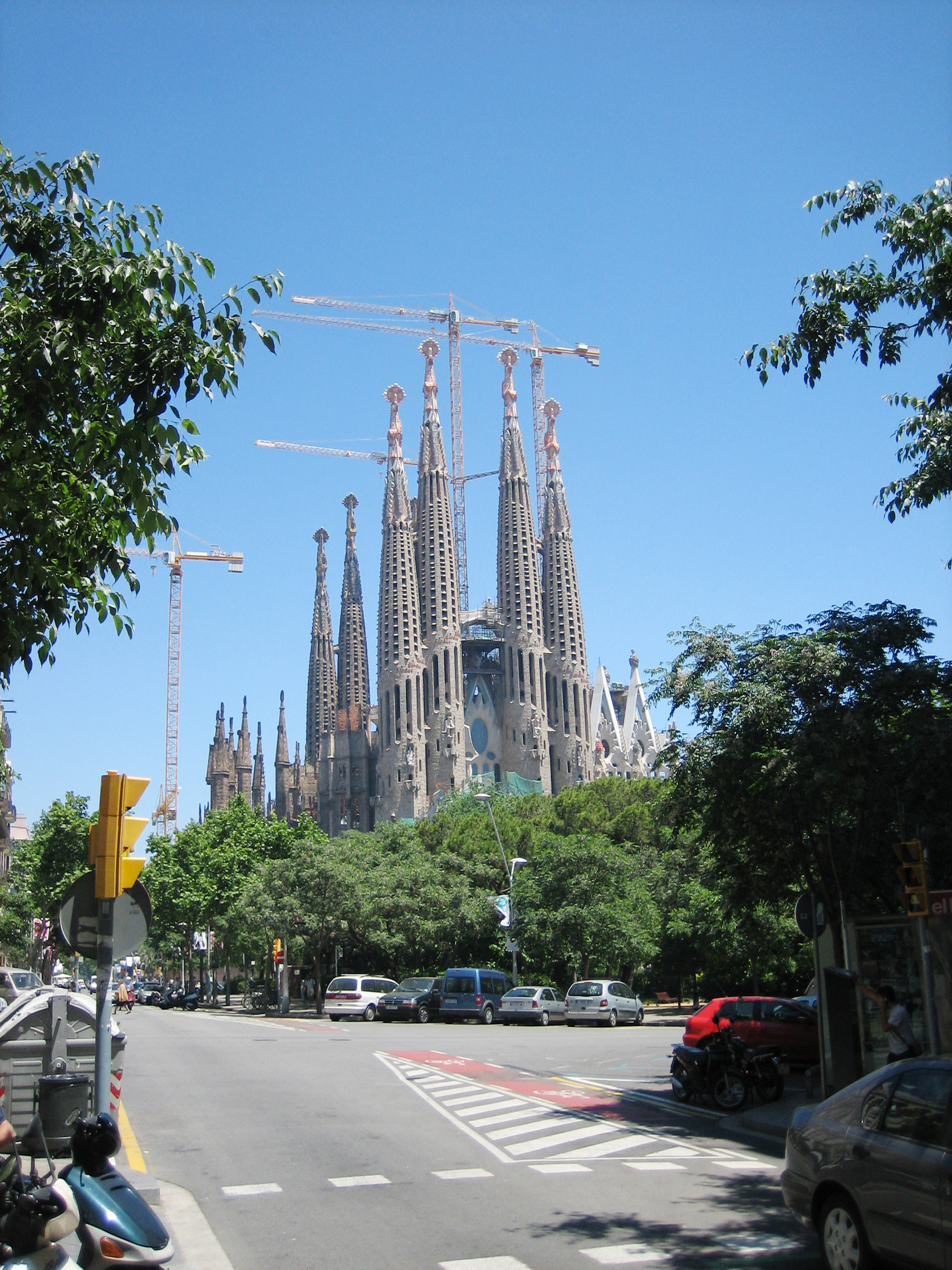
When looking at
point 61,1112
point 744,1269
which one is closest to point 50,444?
point 61,1112

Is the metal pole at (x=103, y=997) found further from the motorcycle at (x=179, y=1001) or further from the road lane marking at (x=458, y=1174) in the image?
the motorcycle at (x=179, y=1001)

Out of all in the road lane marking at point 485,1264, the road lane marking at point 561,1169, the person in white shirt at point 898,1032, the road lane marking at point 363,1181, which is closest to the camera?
the road lane marking at point 485,1264

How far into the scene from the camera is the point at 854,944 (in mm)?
13461

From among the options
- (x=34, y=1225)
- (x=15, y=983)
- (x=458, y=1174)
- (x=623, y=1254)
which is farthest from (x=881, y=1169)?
(x=15, y=983)

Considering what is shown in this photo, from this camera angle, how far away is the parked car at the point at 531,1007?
3512 centimetres

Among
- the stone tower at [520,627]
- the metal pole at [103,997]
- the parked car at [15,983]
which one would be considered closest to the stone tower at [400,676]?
the stone tower at [520,627]

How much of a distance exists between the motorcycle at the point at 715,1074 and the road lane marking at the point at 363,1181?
605 cm

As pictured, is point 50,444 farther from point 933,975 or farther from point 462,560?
point 462,560

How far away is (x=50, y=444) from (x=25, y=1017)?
6.09m

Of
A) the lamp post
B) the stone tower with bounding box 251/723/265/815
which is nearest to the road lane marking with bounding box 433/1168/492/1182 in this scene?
the lamp post

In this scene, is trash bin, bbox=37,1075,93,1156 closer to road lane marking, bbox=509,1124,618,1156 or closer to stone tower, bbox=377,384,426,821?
road lane marking, bbox=509,1124,618,1156

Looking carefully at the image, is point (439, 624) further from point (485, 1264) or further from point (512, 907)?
point (485, 1264)

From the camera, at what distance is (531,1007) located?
115ft

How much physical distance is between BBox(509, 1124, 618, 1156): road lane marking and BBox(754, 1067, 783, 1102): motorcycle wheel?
2703 millimetres
